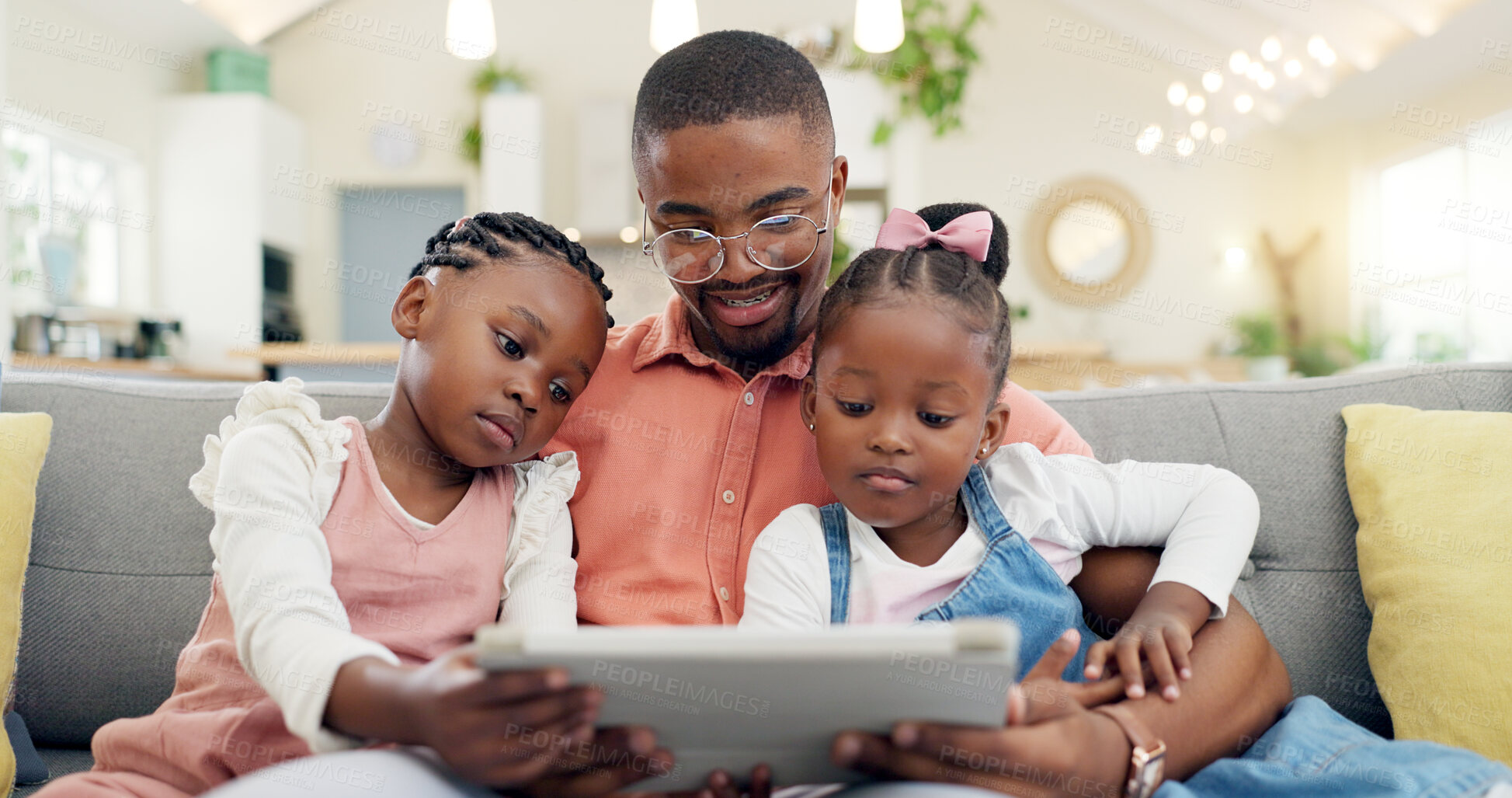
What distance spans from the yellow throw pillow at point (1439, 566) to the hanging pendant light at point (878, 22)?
2.31m

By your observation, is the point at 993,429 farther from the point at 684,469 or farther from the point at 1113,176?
the point at 1113,176

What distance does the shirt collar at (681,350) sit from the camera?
1.37 m

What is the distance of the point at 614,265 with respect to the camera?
6.26 metres

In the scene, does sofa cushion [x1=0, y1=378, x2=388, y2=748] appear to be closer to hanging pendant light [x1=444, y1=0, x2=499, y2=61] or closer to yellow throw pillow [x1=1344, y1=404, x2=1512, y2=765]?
yellow throw pillow [x1=1344, y1=404, x2=1512, y2=765]

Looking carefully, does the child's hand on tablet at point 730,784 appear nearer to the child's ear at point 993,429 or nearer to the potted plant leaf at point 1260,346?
the child's ear at point 993,429

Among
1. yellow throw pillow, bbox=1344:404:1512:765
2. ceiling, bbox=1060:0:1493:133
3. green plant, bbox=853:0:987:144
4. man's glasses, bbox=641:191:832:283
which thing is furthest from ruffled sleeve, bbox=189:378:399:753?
green plant, bbox=853:0:987:144

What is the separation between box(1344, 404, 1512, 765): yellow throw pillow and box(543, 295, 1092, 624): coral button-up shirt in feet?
1.43

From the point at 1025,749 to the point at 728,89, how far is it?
86 centimetres

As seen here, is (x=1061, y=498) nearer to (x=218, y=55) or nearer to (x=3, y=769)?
(x=3, y=769)

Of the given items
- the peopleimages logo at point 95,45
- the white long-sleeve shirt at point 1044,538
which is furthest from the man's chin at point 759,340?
the peopleimages logo at point 95,45

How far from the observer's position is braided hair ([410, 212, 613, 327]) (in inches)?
48.7

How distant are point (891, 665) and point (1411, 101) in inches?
264

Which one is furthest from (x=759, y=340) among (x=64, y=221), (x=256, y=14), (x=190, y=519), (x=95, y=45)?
(x=256, y=14)

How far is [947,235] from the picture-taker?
125cm
